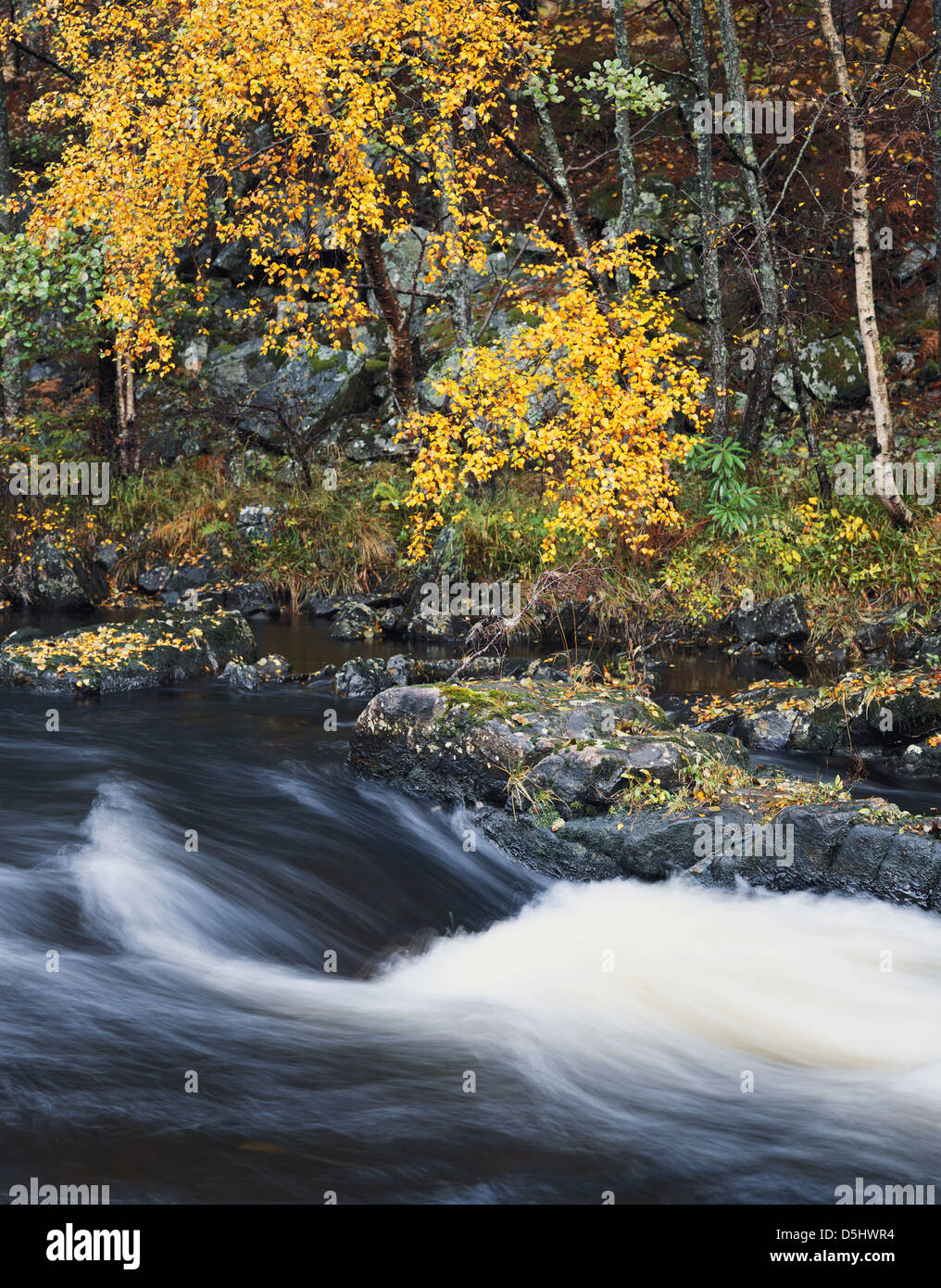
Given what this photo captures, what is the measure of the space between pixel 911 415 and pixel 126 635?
1066cm

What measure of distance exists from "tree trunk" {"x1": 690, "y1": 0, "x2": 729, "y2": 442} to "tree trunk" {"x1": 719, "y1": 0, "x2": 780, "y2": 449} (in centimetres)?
38

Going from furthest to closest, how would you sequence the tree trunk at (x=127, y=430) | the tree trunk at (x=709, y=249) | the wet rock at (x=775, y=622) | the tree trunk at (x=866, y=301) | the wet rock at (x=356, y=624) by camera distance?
the tree trunk at (x=127, y=430) < the wet rock at (x=356, y=624) < the tree trunk at (x=709, y=249) < the wet rock at (x=775, y=622) < the tree trunk at (x=866, y=301)

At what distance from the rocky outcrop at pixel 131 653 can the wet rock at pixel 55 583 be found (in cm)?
316

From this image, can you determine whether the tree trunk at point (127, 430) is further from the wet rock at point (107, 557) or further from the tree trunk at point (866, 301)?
the tree trunk at point (866, 301)

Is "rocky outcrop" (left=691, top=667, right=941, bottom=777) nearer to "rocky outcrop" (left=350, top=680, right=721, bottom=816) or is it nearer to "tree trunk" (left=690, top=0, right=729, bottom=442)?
"rocky outcrop" (left=350, top=680, right=721, bottom=816)

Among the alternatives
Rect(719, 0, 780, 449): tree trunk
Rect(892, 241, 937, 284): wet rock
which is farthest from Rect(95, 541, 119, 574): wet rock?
Rect(892, 241, 937, 284): wet rock

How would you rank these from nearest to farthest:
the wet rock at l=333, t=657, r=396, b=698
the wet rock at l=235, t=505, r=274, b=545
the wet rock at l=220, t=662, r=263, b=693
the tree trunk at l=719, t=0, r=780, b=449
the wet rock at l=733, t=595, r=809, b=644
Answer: the wet rock at l=333, t=657, r=396, b=698 < the wet rock at l=220, t=662, r=263, b=693 < the wet rock at l=733, t=595, r=809, b=644 < the tree trunk at l=719, t=0, r=780, b=449 < the wet rock at l=235, t=505, r=274, b=545

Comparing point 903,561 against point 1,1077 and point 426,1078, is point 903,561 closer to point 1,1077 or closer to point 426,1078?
point 426,1078

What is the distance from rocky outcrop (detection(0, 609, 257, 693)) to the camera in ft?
36.5

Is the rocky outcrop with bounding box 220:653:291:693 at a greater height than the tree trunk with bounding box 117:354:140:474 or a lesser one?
lesser

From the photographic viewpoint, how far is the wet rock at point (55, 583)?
52.2 ft

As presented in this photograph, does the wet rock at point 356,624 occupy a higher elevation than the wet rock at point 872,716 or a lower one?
→ higher

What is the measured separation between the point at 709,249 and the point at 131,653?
8.51 metres

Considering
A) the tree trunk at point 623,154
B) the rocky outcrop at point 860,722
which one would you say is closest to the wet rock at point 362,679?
the rocky outcrop at point 860,722
